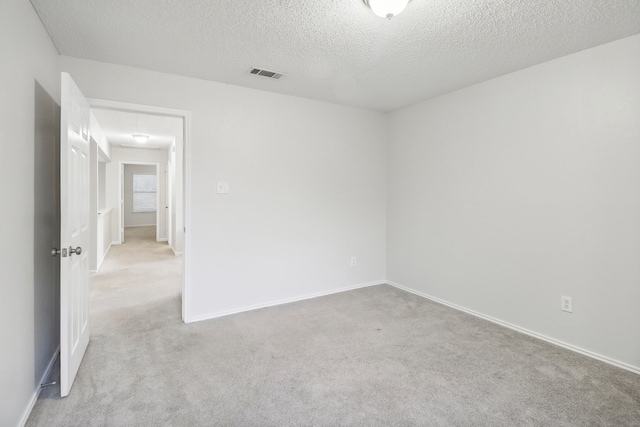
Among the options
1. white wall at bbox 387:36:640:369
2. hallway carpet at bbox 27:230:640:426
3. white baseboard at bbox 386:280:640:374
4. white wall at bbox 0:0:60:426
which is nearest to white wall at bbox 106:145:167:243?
hallway carpet at bbox 27:230:640:426

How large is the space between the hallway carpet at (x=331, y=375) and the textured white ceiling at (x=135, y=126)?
2.99m

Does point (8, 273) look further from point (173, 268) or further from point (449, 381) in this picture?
point (173, 268)

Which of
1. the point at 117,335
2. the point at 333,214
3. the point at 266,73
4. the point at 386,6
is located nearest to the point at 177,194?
the point at 333,214

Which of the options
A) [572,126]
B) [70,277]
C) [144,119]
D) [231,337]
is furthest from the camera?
[144,119]

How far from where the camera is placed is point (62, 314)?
6.41 feet

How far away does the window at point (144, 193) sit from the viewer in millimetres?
11469

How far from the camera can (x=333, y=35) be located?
7.63 ft

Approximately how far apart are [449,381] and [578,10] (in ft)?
8.04

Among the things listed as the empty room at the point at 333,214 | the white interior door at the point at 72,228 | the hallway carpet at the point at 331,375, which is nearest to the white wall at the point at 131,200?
the empty room at the point at 333,214

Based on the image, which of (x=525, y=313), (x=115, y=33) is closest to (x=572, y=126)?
(x=525, y=313)

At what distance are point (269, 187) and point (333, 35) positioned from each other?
5.79 feet

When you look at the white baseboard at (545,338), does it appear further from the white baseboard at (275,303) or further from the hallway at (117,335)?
the hallway at (117,335)

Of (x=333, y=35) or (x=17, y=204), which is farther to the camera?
(x=333, y=35)

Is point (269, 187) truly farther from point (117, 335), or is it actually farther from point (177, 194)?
point (177, 194)
